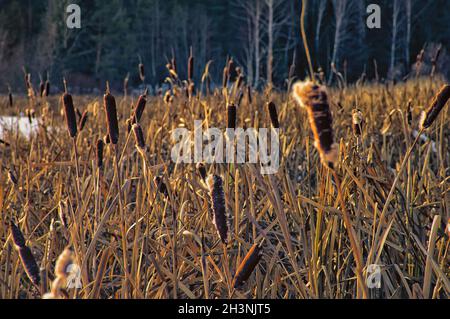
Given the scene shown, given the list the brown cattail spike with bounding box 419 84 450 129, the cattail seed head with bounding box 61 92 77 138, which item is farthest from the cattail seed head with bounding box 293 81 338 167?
the cattail seed head with bounding box 61 92 77 138

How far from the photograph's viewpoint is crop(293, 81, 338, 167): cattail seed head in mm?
637

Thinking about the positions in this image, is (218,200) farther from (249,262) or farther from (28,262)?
(28,262)

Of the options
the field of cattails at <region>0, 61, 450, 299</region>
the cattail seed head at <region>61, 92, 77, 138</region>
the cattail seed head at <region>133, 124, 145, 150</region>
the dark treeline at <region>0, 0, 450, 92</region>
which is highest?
the dark treeline at <region>0, 0, 450, 92</region>

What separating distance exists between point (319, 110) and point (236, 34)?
1390 inches

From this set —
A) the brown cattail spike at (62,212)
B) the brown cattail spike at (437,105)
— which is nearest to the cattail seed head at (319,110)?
the brown cattail spike at (437,105)

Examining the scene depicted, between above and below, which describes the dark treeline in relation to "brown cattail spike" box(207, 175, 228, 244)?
above

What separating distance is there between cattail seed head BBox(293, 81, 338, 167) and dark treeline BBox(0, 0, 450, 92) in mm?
23528

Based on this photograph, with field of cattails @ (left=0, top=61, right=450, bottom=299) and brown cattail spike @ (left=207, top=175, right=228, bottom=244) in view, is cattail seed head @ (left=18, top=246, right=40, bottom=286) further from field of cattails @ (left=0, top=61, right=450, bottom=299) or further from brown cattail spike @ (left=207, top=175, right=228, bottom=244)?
brown cattail spike @ (left=207, top=175, right=228, bottom=244)

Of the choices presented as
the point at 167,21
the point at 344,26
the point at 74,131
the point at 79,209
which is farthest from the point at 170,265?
the point at 167,21

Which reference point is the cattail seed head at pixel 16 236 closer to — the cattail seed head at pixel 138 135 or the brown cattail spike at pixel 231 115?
the cattail seed head at pixel 138 135

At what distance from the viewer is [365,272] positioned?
42.8 inches

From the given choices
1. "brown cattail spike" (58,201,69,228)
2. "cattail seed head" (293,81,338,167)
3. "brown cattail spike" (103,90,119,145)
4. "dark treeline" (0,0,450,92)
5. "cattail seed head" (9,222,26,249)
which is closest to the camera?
"cattail seed head" (293,81,338,167)

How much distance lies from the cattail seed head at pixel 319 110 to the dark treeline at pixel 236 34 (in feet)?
77.2

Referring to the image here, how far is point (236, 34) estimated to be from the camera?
115 ft
